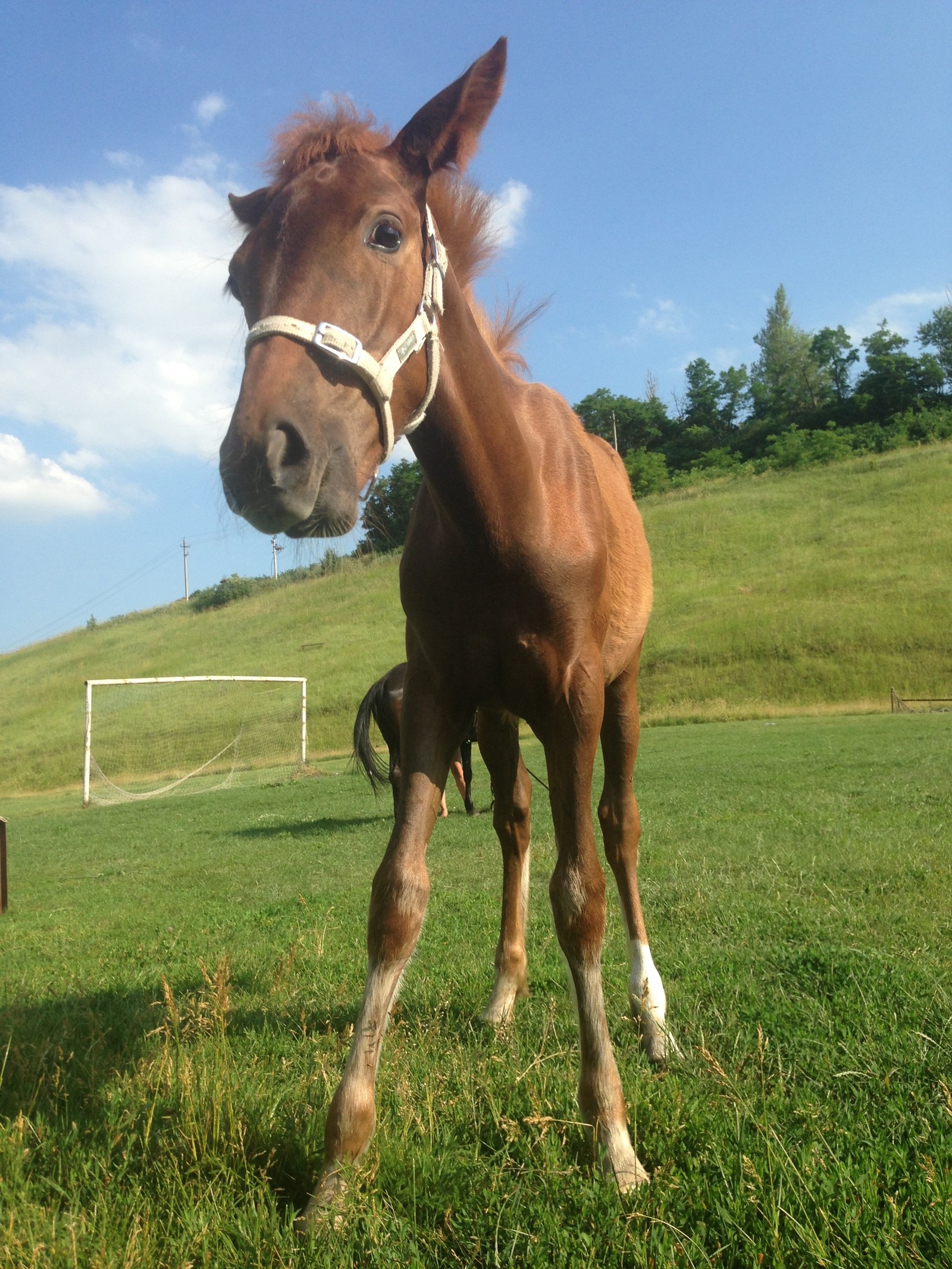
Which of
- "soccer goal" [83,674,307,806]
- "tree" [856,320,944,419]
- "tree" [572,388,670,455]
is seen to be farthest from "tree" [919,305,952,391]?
"soccer goal" [83,674,307,806]

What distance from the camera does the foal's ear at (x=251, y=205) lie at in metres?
2.36

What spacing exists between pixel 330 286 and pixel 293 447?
0.46 meters

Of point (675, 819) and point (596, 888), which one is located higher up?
point (596, 888)

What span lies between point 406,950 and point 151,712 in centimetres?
3982

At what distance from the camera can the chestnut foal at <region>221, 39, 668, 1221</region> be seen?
76.5 inches

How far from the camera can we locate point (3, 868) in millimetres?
6953

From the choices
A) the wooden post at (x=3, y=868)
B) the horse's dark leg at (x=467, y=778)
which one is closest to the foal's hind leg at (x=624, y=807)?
the wooden post at (x=3, y=868)

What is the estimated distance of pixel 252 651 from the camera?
5022 cm

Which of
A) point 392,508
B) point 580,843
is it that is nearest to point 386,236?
point 392,508

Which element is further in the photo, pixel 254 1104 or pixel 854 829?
pixel 854 829

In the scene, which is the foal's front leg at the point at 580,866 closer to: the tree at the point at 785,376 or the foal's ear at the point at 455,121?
the foal's ear at the point at 455,121

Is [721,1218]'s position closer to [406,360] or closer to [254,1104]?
[254,1104]

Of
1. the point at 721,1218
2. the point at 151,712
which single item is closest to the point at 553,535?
the point at 721,1218

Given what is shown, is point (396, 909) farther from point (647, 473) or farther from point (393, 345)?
point (647, 473)
